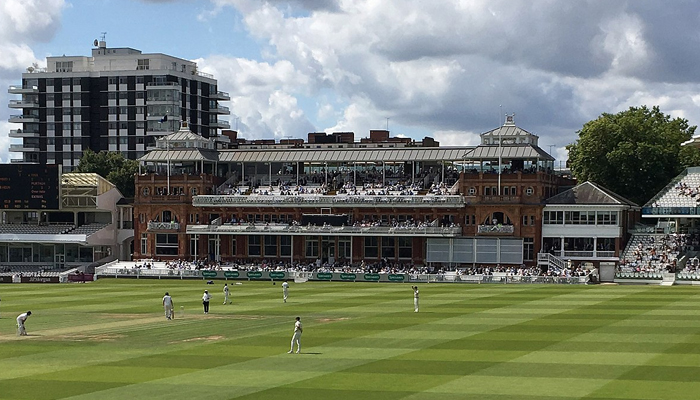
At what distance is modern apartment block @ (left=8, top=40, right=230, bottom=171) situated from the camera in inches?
5148

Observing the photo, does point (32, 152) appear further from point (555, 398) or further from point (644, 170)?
point (555, 398)

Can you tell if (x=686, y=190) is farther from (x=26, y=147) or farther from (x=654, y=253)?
(x=26, y=147)

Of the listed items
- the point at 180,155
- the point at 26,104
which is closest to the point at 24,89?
the point at 26,104

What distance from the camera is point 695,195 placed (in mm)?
83812

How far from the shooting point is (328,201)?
90875 millimetres

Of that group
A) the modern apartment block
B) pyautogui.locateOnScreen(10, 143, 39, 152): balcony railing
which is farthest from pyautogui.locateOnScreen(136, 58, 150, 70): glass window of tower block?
pyautogui.locateOnScreen(10, 143, 39, 152): balcony railing

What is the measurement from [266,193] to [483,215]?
20785mm

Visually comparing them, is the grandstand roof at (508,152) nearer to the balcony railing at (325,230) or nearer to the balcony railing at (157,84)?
the balcony railing at (325,230)

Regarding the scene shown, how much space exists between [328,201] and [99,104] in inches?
2079

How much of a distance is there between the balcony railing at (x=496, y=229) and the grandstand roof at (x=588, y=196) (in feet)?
13.0

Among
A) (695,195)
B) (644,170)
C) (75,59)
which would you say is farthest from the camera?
(75,59)

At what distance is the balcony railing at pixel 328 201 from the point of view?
8781 cm

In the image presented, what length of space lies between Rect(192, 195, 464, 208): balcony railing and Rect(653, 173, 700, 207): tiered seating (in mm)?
16677

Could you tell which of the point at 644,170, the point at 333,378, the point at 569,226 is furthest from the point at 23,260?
the point at 333,378
